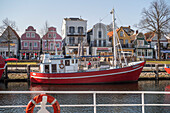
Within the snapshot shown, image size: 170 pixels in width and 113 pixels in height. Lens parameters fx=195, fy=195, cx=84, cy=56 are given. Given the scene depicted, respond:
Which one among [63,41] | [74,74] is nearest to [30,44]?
[63,41]

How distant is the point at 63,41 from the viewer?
47656 millimetres

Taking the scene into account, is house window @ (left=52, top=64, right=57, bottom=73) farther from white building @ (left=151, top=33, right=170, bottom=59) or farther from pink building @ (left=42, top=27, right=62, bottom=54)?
white building @ (left=151, top=33, right=170, bottom=59)

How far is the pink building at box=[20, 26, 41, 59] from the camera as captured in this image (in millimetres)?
45266

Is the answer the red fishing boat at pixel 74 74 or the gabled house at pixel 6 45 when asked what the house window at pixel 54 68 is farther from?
the gabled house at pixel 6 45

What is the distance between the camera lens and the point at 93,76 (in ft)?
72.5

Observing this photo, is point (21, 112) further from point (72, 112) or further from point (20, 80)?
point (20, 80)

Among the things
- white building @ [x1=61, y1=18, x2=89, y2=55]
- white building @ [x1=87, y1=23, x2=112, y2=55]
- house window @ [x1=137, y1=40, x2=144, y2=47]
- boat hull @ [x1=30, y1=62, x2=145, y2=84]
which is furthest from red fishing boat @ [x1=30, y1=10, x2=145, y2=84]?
house window @ [x1=137, y1=40, x2=144, y2=47]

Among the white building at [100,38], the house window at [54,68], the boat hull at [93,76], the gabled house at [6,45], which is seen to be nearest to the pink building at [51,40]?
the gabled house at [6,45]

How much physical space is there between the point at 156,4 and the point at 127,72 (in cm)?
2274

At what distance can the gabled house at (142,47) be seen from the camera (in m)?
49.2

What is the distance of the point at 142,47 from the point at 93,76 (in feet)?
101

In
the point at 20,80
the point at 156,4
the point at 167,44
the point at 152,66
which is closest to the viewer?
the point at 20,80

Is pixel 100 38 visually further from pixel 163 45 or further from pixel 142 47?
pixel 163 45

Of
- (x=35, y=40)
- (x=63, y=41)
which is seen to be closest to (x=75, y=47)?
(x=63, y=41)
